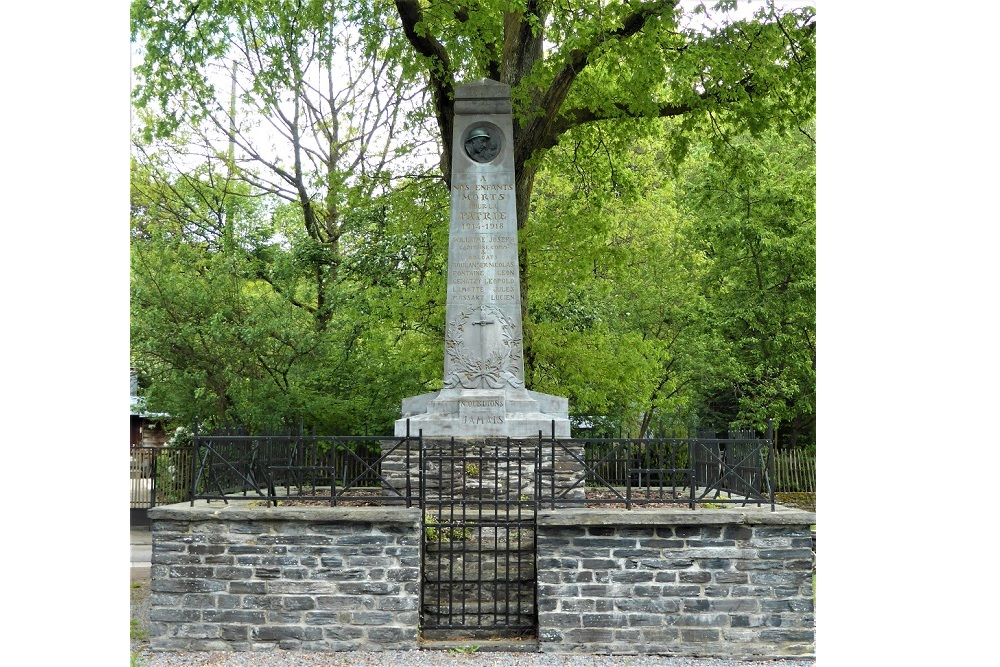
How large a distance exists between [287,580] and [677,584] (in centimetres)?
303

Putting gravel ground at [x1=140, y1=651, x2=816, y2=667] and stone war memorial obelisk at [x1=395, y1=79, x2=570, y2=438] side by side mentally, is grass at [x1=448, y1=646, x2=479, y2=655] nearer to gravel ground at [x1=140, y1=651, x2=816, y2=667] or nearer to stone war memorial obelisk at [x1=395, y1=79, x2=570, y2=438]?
gravel ground at [x1=140, y1=651, x2=816, y2=667]

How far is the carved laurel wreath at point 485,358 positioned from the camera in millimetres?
10141

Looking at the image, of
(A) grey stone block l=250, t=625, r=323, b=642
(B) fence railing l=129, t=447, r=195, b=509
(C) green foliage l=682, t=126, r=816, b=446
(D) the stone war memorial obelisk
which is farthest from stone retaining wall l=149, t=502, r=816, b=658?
(C) green foliage l=682, t=126, r=816, b=446

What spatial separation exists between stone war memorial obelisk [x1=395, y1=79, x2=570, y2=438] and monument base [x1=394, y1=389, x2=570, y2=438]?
0.5 inches

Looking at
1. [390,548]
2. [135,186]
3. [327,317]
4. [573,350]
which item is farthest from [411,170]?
[390,548]

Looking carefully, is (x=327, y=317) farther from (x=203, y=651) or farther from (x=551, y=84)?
(x=203, y=651)

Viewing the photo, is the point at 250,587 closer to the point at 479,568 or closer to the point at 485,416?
the point at 479,568

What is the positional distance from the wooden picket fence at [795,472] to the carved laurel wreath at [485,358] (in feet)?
39.6

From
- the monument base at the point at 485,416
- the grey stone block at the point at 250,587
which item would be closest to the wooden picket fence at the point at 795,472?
the monument base at the point at 485,416

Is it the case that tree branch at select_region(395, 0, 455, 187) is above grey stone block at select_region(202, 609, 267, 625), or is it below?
above

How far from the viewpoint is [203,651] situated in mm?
7238

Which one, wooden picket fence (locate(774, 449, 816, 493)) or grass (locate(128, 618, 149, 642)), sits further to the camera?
wooden picket fence (locate(774, 449, 816, 493))

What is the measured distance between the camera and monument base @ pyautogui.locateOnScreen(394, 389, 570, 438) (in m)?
9.71

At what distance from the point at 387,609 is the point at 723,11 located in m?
8.77
